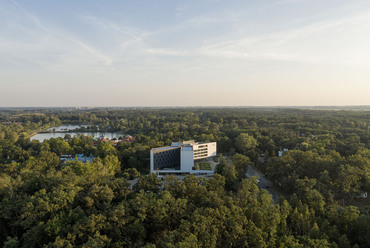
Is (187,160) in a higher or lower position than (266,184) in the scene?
higher

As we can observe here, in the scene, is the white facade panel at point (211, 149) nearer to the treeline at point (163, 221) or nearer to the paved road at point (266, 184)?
the paved road at point (266, 184)

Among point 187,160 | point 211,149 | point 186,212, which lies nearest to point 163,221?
point 186,212

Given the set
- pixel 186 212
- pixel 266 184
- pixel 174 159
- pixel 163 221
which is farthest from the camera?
pixel 174 159

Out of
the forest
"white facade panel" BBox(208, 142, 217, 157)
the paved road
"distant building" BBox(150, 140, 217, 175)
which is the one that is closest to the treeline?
the forest

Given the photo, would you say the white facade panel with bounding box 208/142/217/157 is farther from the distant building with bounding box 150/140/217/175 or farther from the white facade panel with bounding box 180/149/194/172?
the white facade panel with bounding box 180/149/194/172

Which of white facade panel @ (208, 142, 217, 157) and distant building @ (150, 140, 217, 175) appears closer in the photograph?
distant building @ (150, 140, 217, 175)

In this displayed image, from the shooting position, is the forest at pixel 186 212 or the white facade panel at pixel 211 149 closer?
the forest at pixel 186 212

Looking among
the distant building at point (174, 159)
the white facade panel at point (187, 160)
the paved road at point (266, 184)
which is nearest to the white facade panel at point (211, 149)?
the distant building at point (174, 159)

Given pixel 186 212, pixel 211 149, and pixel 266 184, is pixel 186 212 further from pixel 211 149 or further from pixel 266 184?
pixel 211 149

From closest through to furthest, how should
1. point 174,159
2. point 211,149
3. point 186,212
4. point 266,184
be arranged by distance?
1. point 186,212
2. point 266,184
3. point 174,159
4. point 211,149

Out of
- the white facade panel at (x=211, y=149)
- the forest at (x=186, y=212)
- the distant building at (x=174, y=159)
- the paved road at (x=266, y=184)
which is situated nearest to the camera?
the forest at (x=186, y=212)

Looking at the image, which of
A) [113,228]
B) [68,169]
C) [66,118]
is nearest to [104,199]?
[113,228]
